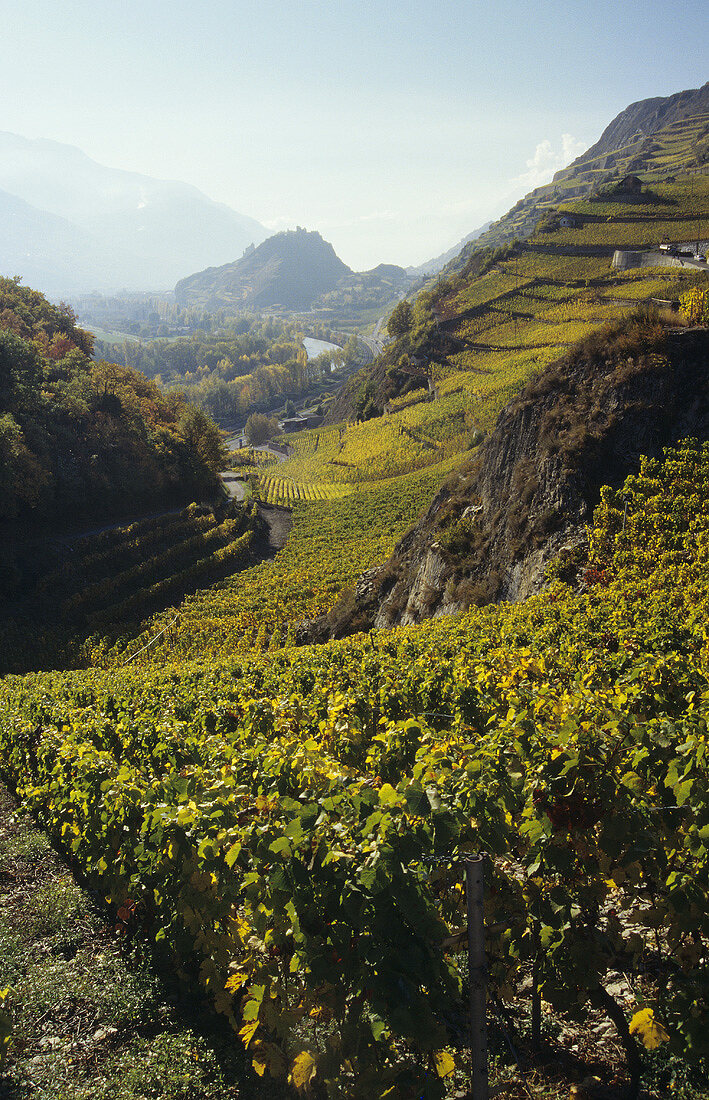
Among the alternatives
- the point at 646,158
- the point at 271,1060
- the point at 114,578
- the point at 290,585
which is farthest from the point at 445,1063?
the point at 646,158

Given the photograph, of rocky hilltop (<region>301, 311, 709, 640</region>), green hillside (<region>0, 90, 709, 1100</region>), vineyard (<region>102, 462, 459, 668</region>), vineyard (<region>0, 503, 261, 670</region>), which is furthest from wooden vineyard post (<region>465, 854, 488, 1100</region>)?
vineyard (<region>0, 503, 261, 670</region>)

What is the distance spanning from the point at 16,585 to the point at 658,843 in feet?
134

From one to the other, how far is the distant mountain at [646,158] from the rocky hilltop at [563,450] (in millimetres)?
122534

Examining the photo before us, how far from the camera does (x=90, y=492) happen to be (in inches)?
1726

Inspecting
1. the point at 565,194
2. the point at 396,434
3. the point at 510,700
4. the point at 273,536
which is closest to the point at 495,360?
the point at 396,434

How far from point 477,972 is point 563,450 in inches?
614

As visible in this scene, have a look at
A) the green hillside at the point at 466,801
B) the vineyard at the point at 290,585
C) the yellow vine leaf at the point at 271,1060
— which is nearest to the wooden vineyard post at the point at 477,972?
the green hillside at the point at 466,801

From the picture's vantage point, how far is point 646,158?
5477 inches

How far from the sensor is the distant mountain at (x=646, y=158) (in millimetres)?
125125

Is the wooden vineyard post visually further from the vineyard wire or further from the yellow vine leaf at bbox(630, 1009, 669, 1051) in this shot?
the vineyard wire

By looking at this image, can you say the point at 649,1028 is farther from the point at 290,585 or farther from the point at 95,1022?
the point at 290,585

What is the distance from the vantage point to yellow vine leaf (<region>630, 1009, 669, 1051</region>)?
9.04ft

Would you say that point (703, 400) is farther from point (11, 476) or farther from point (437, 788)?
point (11, 476)

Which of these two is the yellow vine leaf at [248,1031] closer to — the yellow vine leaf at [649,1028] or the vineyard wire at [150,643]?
the yellow vine leaf at [649,1028]
